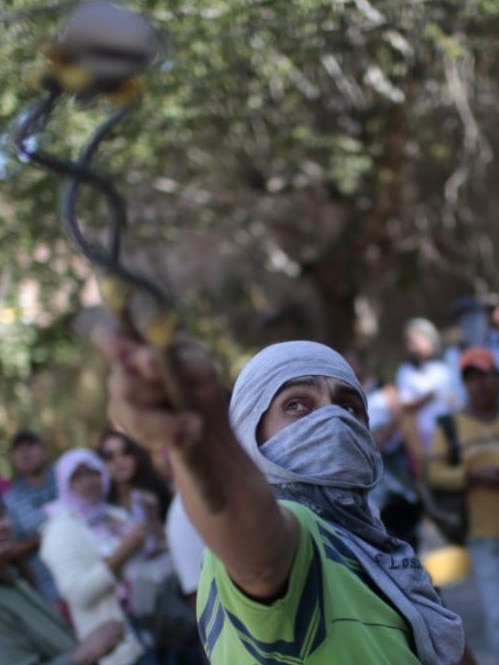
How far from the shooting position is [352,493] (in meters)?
2.43

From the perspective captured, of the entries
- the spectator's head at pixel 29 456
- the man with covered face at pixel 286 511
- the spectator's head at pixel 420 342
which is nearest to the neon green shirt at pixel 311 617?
the man with covered face at pixel 286 511

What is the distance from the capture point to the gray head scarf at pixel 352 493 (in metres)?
2.33

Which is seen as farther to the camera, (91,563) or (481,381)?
(481,381)

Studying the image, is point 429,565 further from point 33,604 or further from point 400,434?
point 33,604

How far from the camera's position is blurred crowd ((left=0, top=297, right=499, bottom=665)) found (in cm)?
461

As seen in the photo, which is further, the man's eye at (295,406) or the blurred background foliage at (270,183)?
the blurred background foliage at (270,183)

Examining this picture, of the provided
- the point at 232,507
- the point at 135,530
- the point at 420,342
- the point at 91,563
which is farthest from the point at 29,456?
the point at 232,507

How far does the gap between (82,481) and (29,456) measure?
1.06 m

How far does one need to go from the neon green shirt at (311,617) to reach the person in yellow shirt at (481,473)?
4.22 meters

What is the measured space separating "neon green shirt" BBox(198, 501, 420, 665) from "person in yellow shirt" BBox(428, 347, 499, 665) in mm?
4215

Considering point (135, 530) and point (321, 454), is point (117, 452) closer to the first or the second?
→ point (135, 530)

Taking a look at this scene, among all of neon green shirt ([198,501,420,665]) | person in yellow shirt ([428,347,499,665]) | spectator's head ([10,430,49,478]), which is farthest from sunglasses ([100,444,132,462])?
neon green shirt ([198,501,420,665])

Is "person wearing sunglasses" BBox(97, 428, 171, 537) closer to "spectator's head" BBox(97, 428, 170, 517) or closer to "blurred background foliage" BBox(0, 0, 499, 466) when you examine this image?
"spectator's head" BBox(97, 428, 170, 517)

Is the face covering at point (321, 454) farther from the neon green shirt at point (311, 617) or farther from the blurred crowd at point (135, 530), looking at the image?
the blurred crowd at point (135, 530)
